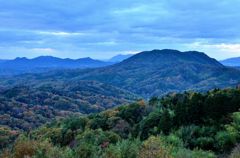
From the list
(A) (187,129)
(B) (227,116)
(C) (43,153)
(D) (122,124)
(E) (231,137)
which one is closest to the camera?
(C) (43,153)

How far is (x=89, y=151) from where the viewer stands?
69.8 feet

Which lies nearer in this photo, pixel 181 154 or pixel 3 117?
pixel 181 154

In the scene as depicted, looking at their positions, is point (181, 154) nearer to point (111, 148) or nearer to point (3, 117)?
point (111, 148)

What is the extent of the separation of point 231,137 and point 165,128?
60.0 feet

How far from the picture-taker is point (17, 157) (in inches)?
837

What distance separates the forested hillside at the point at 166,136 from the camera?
20.6m

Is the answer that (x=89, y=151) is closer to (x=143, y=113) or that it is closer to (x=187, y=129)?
(x=187, y=129)

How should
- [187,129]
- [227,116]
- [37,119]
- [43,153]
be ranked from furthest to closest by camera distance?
[37,119] < [227,116] < [187,129] < [43,153]

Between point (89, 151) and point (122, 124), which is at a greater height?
point (89, 151)

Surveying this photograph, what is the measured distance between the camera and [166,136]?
3956 cm

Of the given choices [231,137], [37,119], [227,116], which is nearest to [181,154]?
[231,137]

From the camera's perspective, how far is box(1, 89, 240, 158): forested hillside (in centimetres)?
2064

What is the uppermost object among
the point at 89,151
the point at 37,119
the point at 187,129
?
the point at 89,151

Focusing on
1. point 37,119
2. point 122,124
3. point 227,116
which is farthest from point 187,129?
point 37,119
